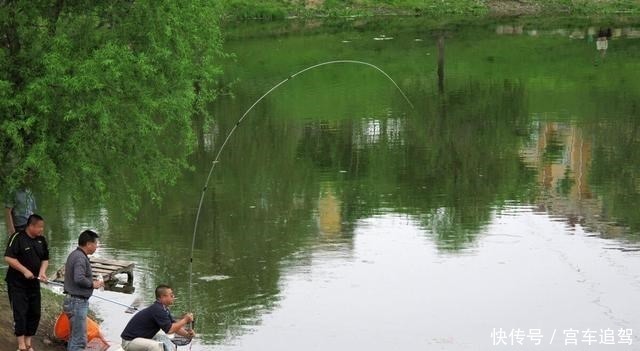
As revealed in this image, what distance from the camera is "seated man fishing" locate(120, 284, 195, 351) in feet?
43.7

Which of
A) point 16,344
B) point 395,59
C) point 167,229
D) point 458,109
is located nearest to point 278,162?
point 167,229

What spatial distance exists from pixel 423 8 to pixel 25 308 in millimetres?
65626

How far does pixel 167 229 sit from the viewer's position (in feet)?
79.2

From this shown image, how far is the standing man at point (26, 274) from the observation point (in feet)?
45.0

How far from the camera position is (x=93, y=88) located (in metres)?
15.8

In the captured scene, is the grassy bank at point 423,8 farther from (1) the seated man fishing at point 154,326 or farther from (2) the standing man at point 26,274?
(1) the seated man fishing at point 154,326

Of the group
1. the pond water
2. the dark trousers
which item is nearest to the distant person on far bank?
the pond water

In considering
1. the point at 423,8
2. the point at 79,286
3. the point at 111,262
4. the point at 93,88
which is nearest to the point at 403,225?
the point at 111,262

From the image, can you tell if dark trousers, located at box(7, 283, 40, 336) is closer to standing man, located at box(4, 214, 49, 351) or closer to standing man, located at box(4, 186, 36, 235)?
standing man, located at box(4, 214, 49, 351)

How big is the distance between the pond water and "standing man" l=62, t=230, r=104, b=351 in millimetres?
2691

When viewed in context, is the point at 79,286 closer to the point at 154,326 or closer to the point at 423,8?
the point at 154,326

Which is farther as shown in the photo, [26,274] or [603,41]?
[603,41]

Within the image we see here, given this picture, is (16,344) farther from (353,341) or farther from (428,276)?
(428,276)

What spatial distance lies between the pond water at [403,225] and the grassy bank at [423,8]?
94.3 feet
